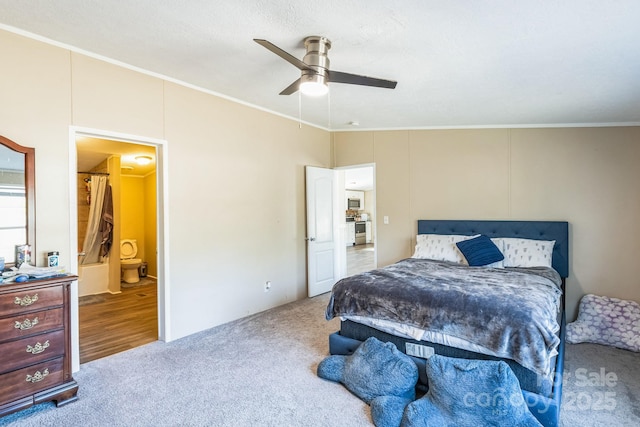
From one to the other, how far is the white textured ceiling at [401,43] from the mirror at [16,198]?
3.12 ft

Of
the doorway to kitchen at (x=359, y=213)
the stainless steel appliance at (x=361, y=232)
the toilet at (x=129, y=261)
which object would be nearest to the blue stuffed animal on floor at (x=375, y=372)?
the toilet at (x=129, y=261)

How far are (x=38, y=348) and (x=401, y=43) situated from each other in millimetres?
3389

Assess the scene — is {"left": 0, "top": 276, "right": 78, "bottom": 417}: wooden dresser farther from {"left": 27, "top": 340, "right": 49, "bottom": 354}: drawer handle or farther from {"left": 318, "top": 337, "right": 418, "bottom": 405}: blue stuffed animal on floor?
{"left": 318, "top": 337, "right": 418, "bottom": 405}: blue stuffed animal on floor

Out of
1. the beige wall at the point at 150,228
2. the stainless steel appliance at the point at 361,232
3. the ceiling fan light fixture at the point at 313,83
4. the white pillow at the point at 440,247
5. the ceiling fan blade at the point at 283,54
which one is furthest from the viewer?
the stainless steel appliance at the point at 361,232

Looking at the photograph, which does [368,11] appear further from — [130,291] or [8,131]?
[130,291]

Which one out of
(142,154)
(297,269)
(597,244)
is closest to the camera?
(597,244)

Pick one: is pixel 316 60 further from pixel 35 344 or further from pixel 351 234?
pixel 351 234

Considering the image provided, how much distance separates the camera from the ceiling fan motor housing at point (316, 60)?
2493 mm

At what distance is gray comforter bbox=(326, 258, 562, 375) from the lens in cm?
213

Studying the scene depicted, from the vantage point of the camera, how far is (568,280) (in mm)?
4156

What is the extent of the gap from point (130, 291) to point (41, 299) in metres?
3.64

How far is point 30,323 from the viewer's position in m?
2.29

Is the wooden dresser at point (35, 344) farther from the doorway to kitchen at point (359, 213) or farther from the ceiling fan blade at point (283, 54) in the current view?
the doorway to kitchen at point (359, 213)

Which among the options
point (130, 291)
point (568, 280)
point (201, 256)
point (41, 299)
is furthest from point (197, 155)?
point (568, 280)
